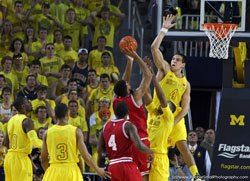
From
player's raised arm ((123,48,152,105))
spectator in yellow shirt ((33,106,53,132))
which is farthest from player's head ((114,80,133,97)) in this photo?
spectator in yellow shirt ((33,106,53,132))

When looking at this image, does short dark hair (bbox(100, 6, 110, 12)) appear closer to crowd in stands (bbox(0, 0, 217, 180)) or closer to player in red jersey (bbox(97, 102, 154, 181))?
crowd in stands (bbox(0, 0, 217, 180))

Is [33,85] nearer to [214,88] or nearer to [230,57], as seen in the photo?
[230,57]

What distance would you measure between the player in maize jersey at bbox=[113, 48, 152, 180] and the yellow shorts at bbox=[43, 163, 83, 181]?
0.93m

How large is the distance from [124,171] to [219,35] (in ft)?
9.77

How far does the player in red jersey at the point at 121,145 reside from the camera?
8.55 meters

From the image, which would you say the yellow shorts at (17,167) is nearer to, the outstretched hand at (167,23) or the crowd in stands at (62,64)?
the crowd in stands at (62,64)

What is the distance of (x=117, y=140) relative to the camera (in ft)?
28.1

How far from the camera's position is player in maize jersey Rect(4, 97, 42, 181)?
10195mm

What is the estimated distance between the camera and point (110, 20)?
15.9m

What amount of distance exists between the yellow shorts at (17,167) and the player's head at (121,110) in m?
2.45

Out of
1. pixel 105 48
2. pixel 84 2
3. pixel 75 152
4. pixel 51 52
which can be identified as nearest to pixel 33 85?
pixel 51 52

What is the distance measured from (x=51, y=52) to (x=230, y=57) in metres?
4.64

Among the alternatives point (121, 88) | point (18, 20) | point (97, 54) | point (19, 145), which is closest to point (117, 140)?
point (121, 88)

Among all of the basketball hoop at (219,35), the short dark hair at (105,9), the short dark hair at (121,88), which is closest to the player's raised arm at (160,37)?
the basketball hoop at (219,35)
